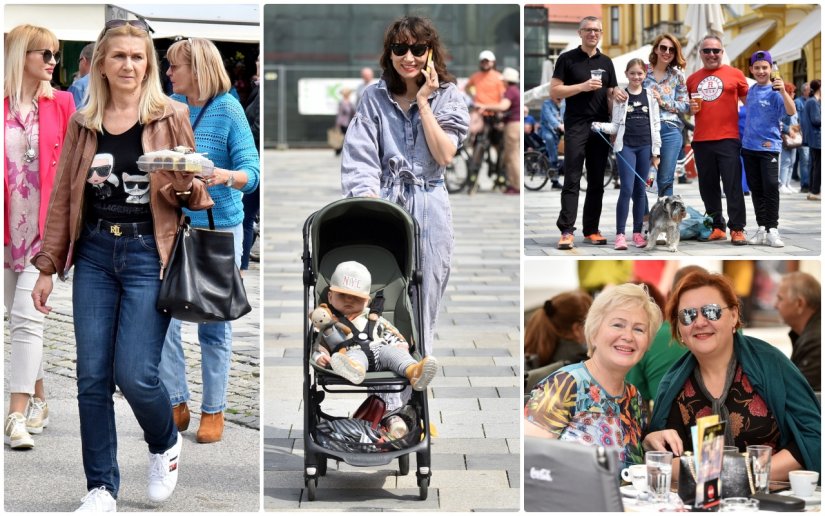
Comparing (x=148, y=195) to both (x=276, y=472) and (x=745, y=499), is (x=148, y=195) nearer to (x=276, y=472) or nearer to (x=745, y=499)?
(x=276, y=472)

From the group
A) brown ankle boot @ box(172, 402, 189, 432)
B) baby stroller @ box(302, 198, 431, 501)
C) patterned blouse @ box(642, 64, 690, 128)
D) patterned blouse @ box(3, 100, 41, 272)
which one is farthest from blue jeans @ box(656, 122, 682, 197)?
patterned blouse @ box(3, 100, 41, 272)

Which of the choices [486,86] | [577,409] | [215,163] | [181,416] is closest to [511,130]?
[486,86]

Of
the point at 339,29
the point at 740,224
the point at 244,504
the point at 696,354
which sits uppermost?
the point at 339,29

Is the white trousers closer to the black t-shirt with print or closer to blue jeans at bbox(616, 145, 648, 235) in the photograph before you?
the black t-shirt with print

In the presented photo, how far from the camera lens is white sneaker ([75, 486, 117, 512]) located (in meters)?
4.89

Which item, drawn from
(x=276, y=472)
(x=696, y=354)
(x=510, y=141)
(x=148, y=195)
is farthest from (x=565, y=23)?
(x=510, y=141)

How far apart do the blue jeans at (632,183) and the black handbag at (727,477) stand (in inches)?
37.9

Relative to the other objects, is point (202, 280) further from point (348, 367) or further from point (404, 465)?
point (404, 465)

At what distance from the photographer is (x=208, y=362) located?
20.1ft

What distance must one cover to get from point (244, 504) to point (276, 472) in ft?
1.60

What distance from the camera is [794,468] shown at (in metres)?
5.14

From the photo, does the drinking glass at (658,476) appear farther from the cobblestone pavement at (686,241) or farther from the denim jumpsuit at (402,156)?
the denim jumpsuit at (402,156)

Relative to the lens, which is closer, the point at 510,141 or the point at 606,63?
the point at 606,63

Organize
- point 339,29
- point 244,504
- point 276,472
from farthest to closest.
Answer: point 339,29
point 276,472
point 244,504
